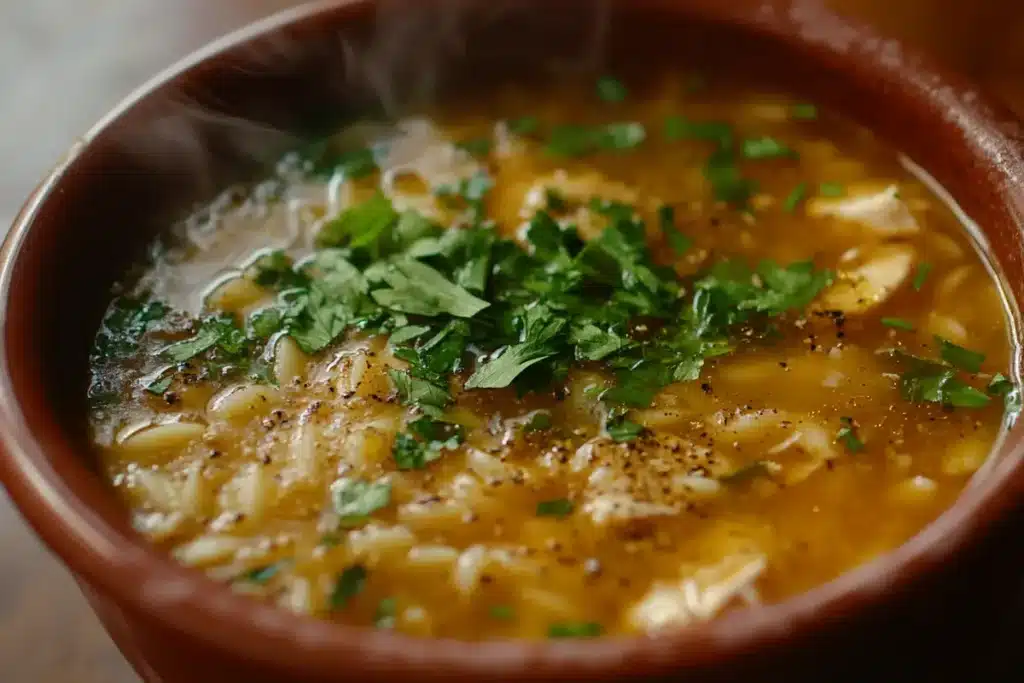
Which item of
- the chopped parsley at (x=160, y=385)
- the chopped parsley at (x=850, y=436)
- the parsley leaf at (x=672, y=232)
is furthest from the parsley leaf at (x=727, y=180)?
the chopped parsley at (x=160, y=385)

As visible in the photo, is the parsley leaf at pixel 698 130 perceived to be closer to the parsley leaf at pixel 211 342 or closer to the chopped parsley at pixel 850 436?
the chopped parsley at pixel 850 436

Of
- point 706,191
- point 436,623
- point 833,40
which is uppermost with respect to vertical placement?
point 833,40

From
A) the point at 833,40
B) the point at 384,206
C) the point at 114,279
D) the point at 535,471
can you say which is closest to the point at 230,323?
the point at 114,279

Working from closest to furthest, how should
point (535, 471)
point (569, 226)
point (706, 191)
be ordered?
point (535, 471)
point (569, 226)
point (706, 191)

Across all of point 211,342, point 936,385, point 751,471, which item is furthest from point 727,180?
point 211,342

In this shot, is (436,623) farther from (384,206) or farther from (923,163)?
(923,163)

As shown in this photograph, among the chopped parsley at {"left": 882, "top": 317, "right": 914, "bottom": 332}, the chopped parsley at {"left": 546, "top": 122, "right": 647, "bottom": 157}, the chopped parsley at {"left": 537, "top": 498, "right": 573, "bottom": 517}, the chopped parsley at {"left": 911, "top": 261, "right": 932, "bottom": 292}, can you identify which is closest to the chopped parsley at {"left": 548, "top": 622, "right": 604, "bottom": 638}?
the chopped parsley at {"left": 537, "top": 498, "right": 573, "bottom": 517}

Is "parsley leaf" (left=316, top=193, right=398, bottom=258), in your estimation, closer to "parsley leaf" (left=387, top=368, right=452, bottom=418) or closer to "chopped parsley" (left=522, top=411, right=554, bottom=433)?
"parsley leaf" (left=387, top=368, right=452, bottom=418)
